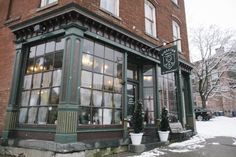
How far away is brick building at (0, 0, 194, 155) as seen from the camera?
6219mm

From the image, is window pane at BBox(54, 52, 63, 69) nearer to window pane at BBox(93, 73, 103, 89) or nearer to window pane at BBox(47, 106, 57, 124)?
window pane at BBox(93, 73, 103, 89)

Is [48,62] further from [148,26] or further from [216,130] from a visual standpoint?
[216,130]

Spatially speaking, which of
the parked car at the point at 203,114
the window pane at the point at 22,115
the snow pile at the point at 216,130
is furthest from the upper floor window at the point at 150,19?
the parked car at the point at 203,114

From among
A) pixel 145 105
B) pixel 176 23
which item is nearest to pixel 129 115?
pixel 145 105

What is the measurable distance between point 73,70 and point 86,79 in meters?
0.70

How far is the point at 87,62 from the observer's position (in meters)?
6.84

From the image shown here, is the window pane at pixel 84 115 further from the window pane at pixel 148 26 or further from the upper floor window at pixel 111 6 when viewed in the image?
the window pane at pixel 148 26

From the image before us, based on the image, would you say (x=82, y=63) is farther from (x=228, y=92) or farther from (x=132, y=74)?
(x=228, y=92)

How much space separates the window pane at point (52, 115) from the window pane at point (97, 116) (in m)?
1.22

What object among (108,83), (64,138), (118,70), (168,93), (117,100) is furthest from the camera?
(168,93)

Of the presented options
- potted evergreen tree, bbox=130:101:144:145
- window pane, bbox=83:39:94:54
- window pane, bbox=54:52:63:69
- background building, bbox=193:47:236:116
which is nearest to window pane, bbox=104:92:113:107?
potted evergreen tree, bbox=130:101:144:145

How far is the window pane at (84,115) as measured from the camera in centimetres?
628

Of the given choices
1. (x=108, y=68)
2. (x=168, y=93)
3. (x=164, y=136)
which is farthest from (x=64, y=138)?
(x=168, y=93)

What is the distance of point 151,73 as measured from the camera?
10172 mm
